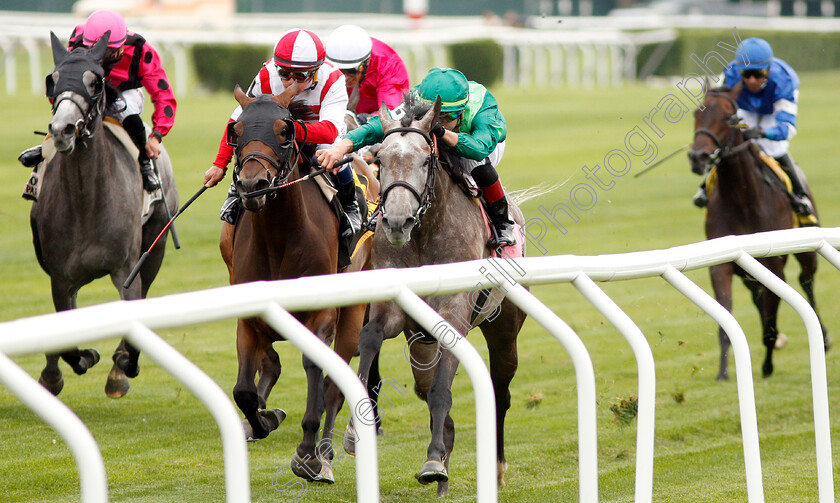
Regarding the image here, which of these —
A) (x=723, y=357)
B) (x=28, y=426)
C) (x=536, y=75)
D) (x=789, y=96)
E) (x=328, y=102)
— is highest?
(x=328, y=102)

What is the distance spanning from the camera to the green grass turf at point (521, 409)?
4527 millimetres

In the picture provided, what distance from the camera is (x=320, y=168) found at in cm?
480

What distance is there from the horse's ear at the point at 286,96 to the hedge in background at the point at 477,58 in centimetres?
2084

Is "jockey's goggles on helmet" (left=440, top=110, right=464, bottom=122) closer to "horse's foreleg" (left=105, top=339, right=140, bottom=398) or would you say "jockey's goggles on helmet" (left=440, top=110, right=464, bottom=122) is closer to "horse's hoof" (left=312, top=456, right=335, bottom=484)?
"horse's hoof" (left=312, top=456, right=335, bottom=484)

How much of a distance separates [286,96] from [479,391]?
2683 millimetres

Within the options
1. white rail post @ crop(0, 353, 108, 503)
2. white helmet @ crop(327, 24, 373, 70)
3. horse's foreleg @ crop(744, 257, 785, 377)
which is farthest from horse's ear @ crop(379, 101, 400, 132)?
horse's foreleg @ crop(744, 257, 785, 377)

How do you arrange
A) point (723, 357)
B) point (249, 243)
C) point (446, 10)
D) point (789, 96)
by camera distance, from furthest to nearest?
point (446, 10)
point (789, 96)
point (723, 357)
point (249, 243)

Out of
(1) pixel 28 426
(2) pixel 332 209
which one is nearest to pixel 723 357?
(2) pixel 332 209

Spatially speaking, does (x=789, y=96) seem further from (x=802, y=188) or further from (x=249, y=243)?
(x=249, y=243)

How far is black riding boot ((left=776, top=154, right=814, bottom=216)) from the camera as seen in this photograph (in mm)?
7543

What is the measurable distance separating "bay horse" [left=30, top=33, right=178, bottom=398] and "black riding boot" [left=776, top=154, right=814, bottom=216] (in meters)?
4.60

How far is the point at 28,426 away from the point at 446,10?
31.6 meters

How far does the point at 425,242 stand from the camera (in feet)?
14.3

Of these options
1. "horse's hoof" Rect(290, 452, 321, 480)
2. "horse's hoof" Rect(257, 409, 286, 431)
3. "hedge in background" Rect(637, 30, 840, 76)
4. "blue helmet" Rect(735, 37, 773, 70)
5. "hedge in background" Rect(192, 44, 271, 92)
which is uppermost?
"blue helmet" Rect(735, 37, 773, 70)
